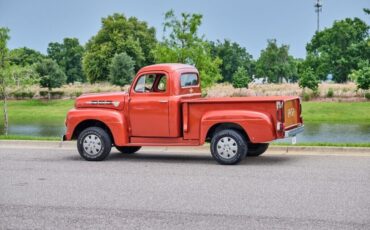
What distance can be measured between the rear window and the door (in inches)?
18.3

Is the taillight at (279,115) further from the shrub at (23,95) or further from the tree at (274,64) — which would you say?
the tree at (274,64)

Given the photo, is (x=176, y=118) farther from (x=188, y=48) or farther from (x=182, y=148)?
(x=188, y=48)

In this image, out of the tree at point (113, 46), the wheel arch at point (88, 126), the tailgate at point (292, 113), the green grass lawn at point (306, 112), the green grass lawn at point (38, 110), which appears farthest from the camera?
the tree at point (113, 46)

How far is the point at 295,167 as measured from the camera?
12000 millimetres

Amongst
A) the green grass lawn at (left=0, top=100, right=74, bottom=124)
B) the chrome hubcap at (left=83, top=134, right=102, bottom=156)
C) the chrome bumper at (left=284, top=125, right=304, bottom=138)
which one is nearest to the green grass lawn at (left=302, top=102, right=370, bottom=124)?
the green grass lawn at (left=0, top=100, right=74, bottom=124)

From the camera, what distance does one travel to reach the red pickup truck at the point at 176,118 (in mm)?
12266

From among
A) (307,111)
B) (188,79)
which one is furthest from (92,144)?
(307,111)

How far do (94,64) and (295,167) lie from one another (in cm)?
6795

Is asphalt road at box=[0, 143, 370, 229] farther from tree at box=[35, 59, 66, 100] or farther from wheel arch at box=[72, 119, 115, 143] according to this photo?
tree at box=[35, 59, 66, 100]

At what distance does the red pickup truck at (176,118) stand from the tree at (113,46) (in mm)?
63488

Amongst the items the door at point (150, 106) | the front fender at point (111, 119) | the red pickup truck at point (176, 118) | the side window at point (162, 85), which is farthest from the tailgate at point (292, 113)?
the front fender at point (111, 119)

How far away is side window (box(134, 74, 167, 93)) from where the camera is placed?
43.6ft

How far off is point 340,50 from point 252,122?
6782cm

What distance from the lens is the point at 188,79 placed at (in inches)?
548
